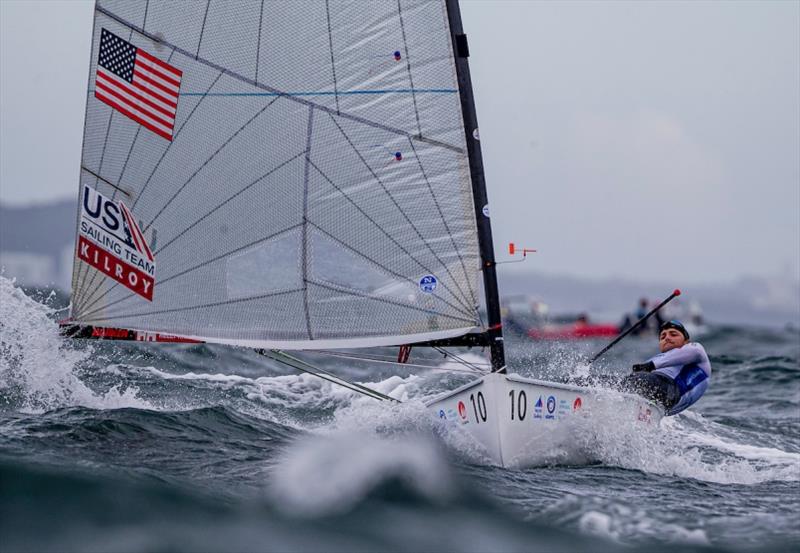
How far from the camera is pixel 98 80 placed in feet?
23.7

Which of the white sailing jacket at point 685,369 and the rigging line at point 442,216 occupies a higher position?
the rigging line at point 442,216

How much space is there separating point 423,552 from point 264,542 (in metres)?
0.69

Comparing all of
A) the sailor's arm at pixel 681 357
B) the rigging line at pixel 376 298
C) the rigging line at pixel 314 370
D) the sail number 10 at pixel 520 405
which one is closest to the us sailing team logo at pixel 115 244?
the rigging line at pixel 314 370

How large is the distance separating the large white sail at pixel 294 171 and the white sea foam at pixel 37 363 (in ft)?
2.51

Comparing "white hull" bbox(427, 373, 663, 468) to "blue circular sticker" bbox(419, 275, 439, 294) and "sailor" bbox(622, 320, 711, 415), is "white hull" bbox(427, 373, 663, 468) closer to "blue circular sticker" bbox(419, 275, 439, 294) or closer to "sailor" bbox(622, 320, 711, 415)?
"sailor" bbox(622, 320, 711, 415)

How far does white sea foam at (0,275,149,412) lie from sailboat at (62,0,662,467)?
30.1 inches

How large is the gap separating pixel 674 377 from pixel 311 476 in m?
3.24

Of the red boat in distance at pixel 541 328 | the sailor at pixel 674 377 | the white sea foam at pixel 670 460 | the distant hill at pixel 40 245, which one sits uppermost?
the distant hill at pixel 40 245

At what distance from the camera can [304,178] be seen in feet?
22.9

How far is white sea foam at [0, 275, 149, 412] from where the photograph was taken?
24.7 ft

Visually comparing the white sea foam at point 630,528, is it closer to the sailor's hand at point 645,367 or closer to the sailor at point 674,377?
the sailor at point 674,377

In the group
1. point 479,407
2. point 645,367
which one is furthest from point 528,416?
point 645,367

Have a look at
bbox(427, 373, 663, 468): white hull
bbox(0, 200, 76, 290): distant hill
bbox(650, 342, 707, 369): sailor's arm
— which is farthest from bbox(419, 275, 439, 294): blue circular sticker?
bbox(0, 200, 76, 290): distant hill

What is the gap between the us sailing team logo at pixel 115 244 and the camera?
282 inches
